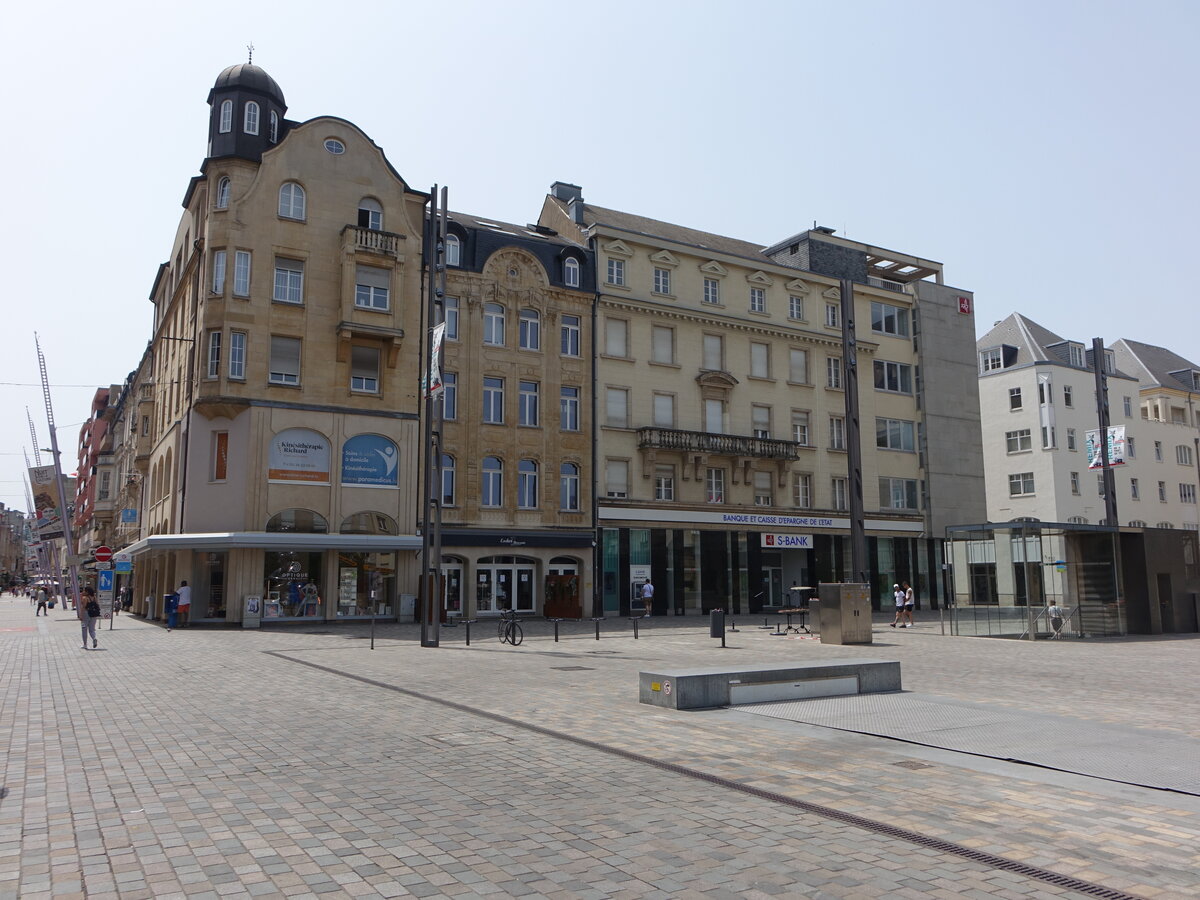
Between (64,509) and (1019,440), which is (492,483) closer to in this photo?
(64,509)

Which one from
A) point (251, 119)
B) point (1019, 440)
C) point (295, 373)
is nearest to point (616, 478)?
point (295, 373)

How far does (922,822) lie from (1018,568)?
23308 mm

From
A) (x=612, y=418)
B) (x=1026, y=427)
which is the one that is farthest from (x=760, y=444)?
(x=1026, y=427)

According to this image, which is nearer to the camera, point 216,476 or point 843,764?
point 843,764

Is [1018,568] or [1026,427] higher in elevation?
[1026,427]

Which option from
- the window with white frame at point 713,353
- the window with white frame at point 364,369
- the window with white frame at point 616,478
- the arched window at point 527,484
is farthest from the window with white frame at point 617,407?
the window with white frame at point 364,369

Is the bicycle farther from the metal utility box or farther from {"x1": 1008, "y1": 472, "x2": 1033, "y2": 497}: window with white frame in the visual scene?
{"x1": 1008, "y1": 472, "x2": 1033, "y2": 497}: window with white frame

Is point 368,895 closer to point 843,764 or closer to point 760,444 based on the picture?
point 843,764

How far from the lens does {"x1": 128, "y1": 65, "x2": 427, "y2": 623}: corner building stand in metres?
33.1

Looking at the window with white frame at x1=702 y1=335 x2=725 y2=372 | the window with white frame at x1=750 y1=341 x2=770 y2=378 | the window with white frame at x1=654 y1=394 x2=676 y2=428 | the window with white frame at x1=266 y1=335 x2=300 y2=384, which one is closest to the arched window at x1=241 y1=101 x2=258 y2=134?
the window with white frame at x1=266 y1=335 x2=300 y2=384

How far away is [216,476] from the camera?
33500 millimetres

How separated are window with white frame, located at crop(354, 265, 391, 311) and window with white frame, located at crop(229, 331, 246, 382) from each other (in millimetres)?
4398

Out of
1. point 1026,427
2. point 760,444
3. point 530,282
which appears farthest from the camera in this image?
point 1026,427

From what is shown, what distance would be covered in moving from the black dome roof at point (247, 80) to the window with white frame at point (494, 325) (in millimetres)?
11659
